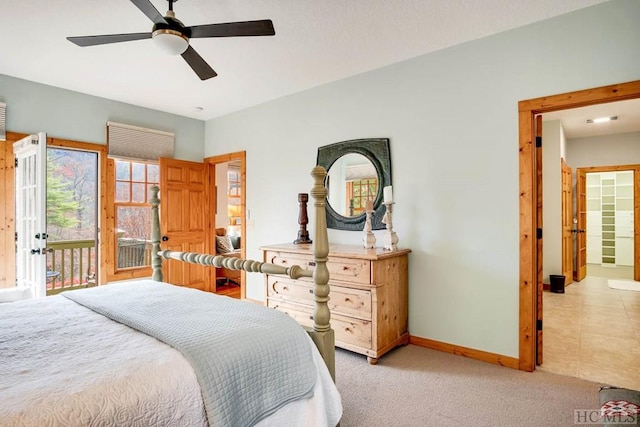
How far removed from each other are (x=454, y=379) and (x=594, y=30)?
2.69 meters

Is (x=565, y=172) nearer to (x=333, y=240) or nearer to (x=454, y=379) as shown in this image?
(x=333, y=240)

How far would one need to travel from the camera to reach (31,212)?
→ 11.2 feet

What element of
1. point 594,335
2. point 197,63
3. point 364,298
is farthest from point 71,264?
point 594,335

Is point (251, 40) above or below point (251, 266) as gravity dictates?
above

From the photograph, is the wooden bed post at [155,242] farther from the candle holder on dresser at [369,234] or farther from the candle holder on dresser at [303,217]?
the candle holder on dresser at [369,234]

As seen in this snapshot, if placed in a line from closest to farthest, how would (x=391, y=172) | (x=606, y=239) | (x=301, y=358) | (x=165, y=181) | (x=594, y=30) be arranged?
(x=301, y=358), (x=594, y=30), (x=391, y=172), (x=165, y=181), (x=606, y=239)

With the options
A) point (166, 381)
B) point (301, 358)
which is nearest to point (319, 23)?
point (301, 358)

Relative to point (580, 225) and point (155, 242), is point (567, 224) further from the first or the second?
point (155, 242)

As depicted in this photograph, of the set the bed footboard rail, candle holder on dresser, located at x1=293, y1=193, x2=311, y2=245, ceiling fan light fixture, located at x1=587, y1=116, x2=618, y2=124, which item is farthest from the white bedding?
ceiling fan light fixture, located at x1=587, y1=116, x2=618, y2=124

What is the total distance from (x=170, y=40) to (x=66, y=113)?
116 inches

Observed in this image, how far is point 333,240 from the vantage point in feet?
12.5

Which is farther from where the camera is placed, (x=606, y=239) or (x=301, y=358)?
(x=606, y=239)

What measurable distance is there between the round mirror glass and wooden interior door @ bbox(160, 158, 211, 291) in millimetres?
2317

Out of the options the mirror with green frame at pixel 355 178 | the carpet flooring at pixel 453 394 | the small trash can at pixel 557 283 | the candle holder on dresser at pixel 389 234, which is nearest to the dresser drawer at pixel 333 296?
the carpet flooring at pixel 453 394
